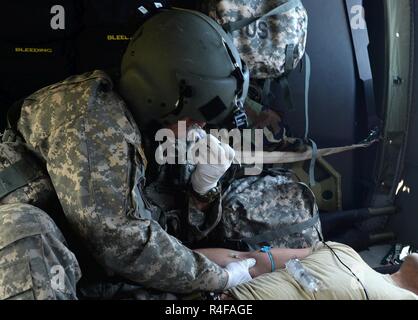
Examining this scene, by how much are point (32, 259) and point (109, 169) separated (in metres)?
0.34

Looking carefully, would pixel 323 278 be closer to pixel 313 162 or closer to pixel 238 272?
pixel 238 272

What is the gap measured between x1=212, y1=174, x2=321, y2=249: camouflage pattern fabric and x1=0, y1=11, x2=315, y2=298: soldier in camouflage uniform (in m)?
0.51

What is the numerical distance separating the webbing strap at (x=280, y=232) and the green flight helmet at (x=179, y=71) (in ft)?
2.30

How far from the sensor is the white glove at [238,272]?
73.0 inches

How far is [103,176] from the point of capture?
60.1 inches

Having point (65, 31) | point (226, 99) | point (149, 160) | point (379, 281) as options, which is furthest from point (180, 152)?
point (379, 281)

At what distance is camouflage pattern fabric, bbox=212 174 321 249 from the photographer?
2.24 metres

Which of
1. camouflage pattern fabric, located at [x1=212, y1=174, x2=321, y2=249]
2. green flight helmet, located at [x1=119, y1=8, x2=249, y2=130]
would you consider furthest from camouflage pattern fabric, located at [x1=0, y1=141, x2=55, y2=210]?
camouflage pattern fabric, located at [x1=212, y1=174, x2=321, y2=249]

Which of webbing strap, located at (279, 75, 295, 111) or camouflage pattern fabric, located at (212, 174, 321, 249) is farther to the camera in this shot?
webbing strap, located at (279, 75, 295, 111)

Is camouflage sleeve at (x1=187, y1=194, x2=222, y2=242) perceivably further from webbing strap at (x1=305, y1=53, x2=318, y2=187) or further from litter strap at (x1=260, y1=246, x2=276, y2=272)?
webbing strap at (x1=305, y1=53, x2=318, y2=187)

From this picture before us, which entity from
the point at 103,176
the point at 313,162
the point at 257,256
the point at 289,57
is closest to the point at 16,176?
the point at 103,176

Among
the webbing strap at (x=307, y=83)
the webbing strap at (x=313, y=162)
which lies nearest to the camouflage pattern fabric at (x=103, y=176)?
the webbing strap at (x=313, y=162)

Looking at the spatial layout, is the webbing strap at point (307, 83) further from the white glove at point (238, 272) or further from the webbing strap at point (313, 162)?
the white glove at point (238, 272)
